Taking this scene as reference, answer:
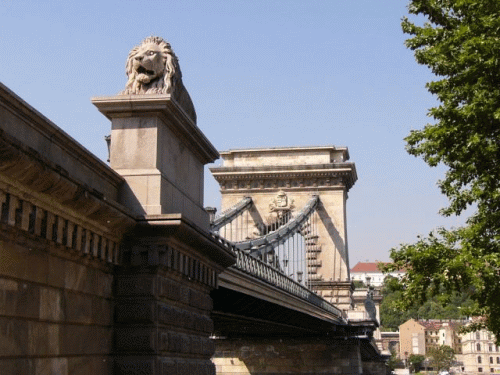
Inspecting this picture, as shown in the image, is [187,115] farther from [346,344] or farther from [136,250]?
[346,344]

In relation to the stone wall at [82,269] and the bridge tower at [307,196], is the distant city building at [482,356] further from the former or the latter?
the stone wall at [82,269]

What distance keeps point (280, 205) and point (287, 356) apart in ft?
38.1

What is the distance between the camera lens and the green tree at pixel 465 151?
53.7 feet

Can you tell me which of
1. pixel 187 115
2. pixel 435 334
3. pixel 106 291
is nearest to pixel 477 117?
pixel 187 115

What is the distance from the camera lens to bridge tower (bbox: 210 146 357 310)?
182 ft

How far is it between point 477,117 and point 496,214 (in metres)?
2.17

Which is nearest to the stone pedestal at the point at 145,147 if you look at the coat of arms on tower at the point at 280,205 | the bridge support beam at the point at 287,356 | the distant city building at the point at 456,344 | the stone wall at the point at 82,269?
the stone wall at the point at 82,269

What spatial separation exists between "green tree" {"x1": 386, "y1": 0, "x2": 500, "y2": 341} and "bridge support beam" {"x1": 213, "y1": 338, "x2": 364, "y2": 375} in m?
30.0

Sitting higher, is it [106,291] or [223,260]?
[223,260]

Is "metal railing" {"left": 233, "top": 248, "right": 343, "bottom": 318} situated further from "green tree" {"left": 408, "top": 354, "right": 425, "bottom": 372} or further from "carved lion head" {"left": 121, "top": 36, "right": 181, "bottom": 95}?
"green tree" {"left": 408, "top": 354, "right": 425, "bottom": 372}

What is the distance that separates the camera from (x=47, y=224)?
30.6 ft

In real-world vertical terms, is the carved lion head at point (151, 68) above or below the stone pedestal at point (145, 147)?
above

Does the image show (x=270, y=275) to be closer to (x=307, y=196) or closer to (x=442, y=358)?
(x=307, y=196)

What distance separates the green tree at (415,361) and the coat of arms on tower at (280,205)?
120240mm
